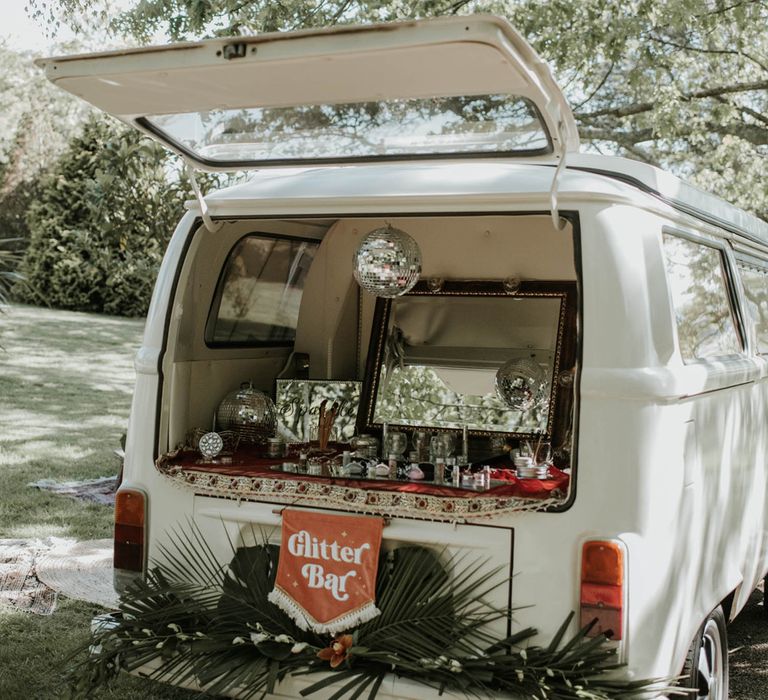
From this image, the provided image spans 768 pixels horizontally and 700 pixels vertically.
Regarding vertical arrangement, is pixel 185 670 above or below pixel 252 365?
below

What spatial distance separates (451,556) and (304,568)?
1.65ft

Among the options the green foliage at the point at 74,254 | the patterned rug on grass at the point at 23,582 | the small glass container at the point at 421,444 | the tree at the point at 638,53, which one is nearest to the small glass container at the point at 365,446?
the small glass container at the point at 421,444

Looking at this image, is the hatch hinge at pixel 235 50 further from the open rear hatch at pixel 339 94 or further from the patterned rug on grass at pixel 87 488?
the patterned rug on grass at pixel 87 488

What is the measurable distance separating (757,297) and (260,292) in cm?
249

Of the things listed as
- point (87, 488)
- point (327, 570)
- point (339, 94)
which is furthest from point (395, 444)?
point (87, 488)

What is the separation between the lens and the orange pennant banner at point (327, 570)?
3.16 m

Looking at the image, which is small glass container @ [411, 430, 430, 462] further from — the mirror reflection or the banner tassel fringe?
the banner tassel fringe

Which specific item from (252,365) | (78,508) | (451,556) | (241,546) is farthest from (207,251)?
(78,508)

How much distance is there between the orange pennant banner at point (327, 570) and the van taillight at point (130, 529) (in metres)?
A: 0.59

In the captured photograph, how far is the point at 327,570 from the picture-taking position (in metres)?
3.21

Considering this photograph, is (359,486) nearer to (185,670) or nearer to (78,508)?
(185,670)

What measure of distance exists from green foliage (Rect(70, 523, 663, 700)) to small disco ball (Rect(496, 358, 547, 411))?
5.15ft

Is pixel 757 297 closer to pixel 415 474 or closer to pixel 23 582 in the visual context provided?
pixel 415 474

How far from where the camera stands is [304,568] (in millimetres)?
3232
